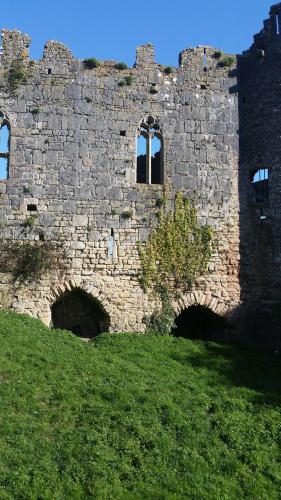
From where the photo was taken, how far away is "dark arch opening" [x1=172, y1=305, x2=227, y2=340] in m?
17.9

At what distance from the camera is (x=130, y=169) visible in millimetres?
17891

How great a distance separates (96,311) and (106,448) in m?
8.15

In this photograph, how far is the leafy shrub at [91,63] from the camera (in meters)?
18.3

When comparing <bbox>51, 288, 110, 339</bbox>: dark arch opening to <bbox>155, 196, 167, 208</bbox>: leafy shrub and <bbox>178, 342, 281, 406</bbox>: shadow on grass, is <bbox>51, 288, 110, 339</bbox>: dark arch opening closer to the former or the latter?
<bbox>155, 196, 167, 208</bbox>: leafy shrub

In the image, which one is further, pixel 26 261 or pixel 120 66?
pixel 120 66

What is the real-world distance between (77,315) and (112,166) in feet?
16.2

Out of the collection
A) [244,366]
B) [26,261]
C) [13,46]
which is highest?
[13,46]

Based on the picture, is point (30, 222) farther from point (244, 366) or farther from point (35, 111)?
point (244, 366)

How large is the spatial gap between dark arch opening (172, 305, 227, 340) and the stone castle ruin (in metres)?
0.53

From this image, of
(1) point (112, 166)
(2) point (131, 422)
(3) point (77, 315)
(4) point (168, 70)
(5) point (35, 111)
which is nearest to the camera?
(2) point (131, 422)

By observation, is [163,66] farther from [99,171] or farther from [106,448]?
[106,448]

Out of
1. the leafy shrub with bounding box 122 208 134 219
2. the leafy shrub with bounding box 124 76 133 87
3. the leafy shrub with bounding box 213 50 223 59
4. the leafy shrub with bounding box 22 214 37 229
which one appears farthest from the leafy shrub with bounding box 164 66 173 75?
the leafy shrub with bounding box 22 214 37 229

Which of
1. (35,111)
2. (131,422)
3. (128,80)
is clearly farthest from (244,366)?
(35,111)

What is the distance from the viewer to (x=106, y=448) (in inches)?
385
